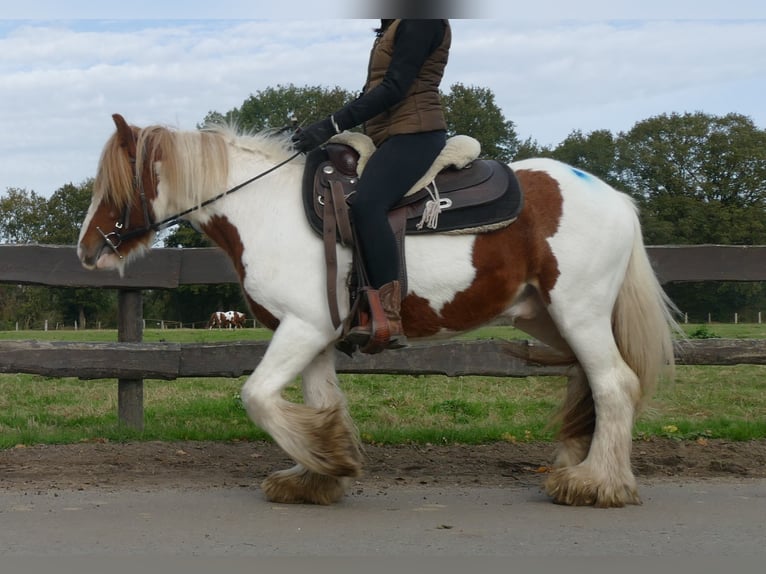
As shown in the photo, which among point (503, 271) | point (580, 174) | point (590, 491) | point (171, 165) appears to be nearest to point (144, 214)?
point (171, 165)

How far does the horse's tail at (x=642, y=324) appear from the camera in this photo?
5.67 m

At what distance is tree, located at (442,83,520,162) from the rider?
120ft

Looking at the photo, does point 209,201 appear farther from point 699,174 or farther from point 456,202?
point 699,174

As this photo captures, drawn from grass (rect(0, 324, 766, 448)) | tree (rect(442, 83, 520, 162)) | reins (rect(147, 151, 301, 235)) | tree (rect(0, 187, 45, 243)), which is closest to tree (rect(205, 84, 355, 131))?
tree (rect(442, 83, 520, 162))

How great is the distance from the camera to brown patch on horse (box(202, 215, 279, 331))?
5.36 metres

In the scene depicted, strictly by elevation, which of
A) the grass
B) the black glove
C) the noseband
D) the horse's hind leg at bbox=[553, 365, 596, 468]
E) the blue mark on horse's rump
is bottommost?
the grass

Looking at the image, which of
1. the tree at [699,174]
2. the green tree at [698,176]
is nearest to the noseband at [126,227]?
the green tree at [698,176]

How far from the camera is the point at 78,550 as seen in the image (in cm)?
405

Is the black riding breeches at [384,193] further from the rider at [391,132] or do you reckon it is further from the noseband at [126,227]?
the noseband at [126,227]

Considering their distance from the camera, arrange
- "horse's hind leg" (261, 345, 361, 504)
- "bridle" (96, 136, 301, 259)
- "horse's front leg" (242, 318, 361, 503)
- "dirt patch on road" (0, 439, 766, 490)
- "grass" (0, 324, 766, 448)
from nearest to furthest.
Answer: "horse's front leg" (242, 318, 361, 503) → "horse's hind leg" (261, 345, 361, 504) → "bridle" (96, 136, 301, 259) → "dirt patch on road" (0, 439, 766, 490) → "grass" (0, 324, 766, 448)

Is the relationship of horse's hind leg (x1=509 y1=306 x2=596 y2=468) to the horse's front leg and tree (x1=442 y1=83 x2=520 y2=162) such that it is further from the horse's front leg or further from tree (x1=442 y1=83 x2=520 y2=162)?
tree (x1=442 y1=83 x2=520 y2=162)

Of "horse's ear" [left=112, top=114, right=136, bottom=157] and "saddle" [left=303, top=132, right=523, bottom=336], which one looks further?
"horse's ear" [left=112, top=114, right=136, bottom=157]

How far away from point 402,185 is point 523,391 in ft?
19.6

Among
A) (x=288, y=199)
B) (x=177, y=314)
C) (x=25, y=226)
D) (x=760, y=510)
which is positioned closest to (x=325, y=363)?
(x=288, y=199)
